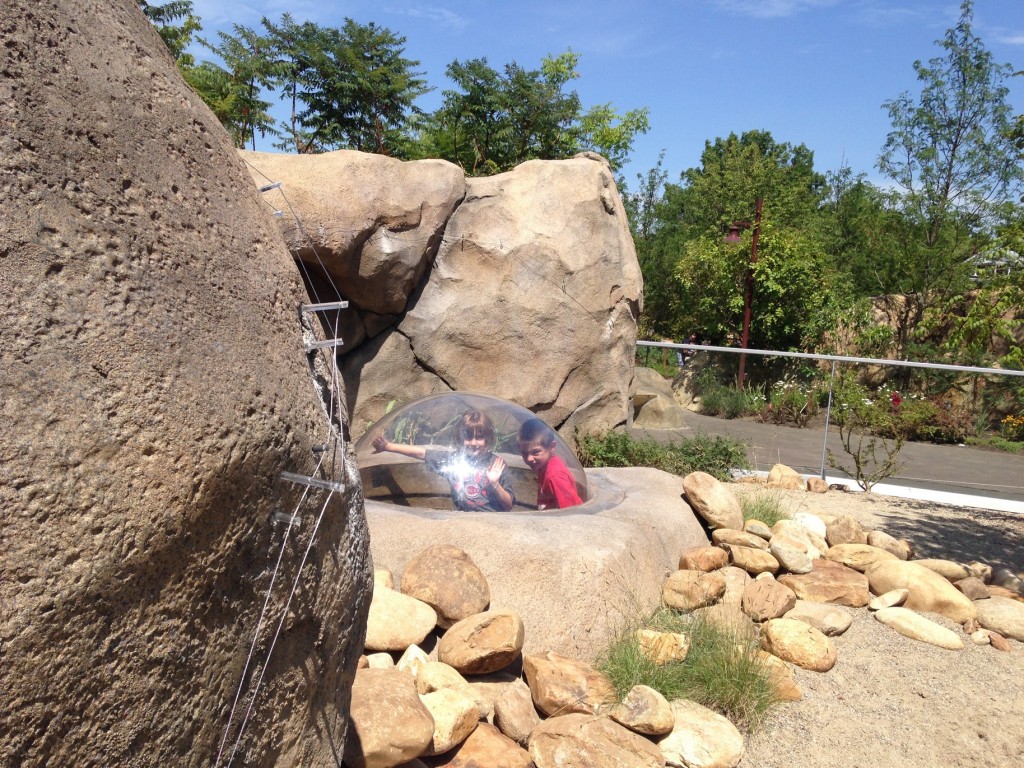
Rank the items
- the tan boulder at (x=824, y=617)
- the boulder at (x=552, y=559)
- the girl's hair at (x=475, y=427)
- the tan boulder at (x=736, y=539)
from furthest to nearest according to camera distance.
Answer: the tan boulder at (x=736, y=539), the girl's hair at (x=475, y=427), the tan boulder at (x=824, y=617), the boulder at (x=552, y=559)

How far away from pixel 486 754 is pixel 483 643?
0.49 m

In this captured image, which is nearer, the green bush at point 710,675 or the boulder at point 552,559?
the green bush at point 710,675

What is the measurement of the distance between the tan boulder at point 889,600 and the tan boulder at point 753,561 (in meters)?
0.57

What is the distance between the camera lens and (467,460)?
5.18 metres

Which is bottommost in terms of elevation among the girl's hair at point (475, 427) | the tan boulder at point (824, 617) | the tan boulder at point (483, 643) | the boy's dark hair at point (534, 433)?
the tan boulder at point (824, 617)

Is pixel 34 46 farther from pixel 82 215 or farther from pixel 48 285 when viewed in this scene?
pixel 48 285

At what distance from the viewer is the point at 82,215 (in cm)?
162

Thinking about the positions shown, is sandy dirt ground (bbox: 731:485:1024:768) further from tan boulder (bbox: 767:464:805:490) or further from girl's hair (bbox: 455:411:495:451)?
tan boulder (bbox: 767:464:805:490)

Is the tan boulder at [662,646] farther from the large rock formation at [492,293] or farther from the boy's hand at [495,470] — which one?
the large rock formation at [492,293]

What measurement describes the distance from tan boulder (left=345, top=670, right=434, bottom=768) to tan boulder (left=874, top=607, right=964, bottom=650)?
3052 mm

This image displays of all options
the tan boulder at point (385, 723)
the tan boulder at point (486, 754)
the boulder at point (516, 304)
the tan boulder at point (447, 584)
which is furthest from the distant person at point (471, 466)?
the boulder at point (516, 304)

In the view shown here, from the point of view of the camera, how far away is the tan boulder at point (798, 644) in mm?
4320

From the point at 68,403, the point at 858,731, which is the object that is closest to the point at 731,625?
the point at 858,731

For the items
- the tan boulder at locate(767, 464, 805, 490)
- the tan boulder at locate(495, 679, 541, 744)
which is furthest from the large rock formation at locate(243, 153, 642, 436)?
the tan boulder at locate(495, 679, 541, 744)
